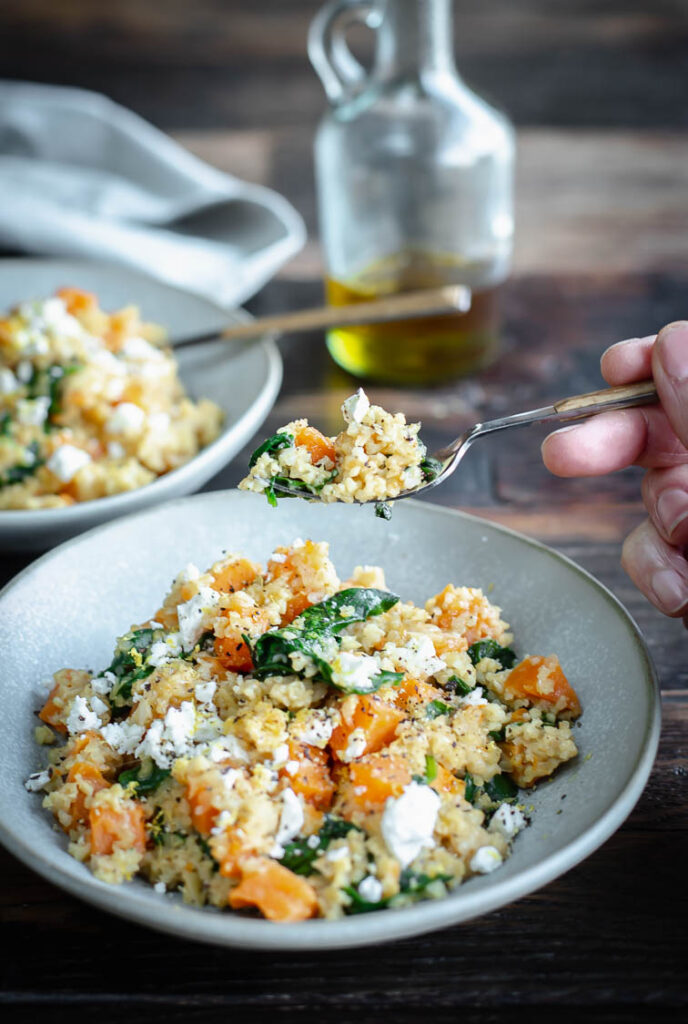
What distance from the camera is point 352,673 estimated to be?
1.52 metres

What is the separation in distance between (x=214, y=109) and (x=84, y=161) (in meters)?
1.31

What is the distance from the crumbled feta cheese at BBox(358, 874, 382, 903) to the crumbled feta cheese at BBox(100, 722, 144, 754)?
402mm

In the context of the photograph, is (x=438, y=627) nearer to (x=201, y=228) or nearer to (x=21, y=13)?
(x=201, y=228)

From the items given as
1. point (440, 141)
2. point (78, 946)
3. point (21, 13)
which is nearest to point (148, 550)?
point (78, 946)

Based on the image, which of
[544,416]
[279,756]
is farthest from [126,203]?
[279,756]

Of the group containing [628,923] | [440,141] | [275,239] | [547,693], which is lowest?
[628,923]

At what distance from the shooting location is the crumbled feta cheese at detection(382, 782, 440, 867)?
4.48 ft

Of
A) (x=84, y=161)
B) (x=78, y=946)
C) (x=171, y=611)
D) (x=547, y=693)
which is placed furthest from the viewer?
(x=84, y=161)

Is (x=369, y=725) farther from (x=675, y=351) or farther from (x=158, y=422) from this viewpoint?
(x=158, y=422)

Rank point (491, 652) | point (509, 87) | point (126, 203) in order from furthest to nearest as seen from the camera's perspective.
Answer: point (509, 87) < point (126, 203) < point (491, 652)

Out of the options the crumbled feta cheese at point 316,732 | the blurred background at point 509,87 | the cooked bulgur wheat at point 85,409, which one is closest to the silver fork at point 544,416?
the crumbled feta cheese at point 316,732

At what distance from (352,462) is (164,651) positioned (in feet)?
1.33

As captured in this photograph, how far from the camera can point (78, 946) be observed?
1.47 metres

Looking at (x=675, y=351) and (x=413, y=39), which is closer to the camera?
(x=675, y=351)
